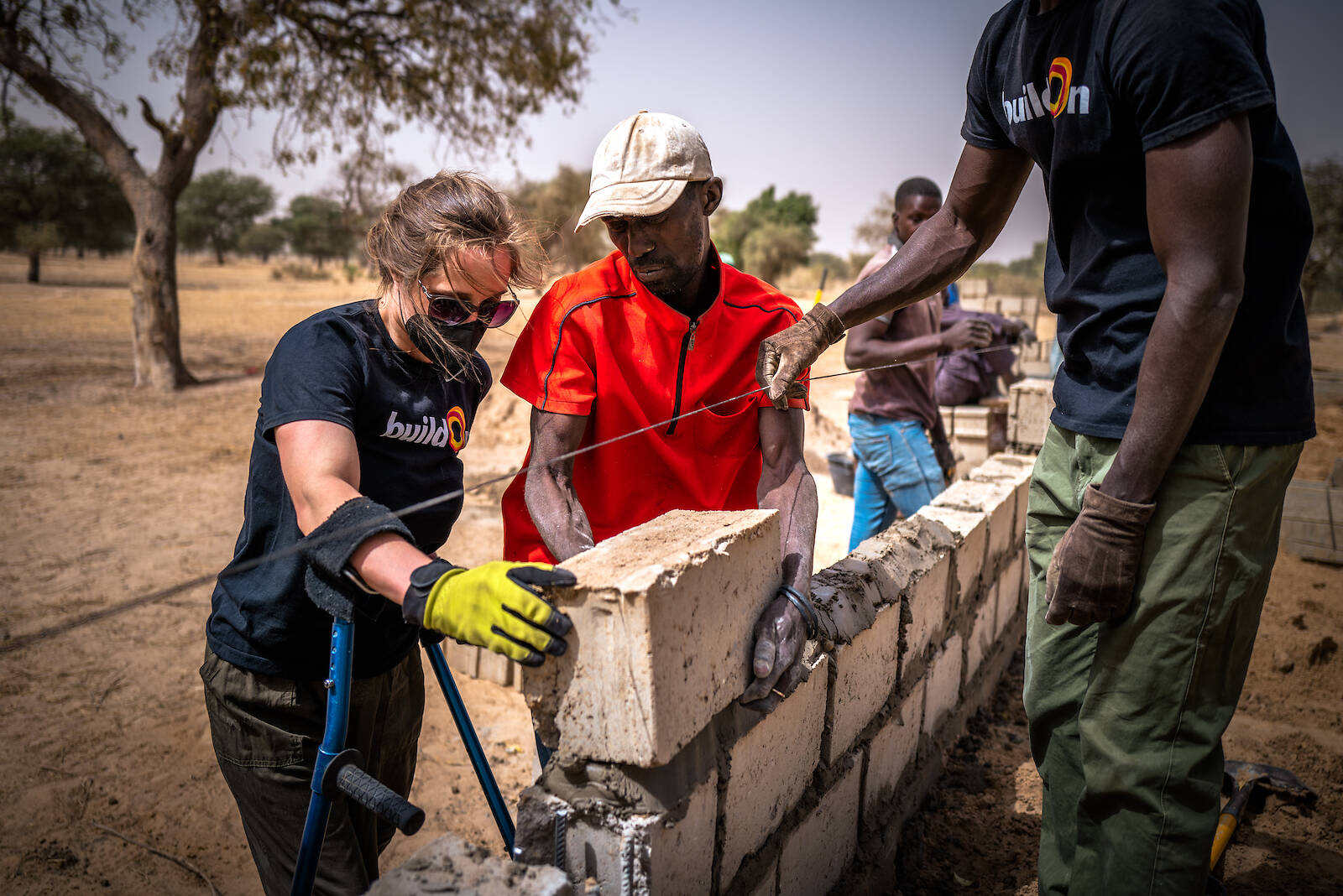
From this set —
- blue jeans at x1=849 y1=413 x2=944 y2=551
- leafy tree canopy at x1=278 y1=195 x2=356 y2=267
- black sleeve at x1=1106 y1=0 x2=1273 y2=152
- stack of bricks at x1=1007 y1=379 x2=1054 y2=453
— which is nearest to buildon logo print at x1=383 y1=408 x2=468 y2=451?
black sleeve at x1=1106 y1=0 x2=1273 y2=152

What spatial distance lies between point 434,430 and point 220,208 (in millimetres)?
63816

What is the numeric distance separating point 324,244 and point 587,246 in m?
35.0

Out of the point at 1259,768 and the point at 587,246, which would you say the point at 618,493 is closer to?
the point at 1259,768

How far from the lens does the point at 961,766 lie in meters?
3.41

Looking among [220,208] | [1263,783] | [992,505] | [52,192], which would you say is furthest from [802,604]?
[220,208]

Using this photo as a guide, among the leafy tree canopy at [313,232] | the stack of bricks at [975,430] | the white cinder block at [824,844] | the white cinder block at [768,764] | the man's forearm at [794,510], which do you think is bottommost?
the white cinder block at [824,844]

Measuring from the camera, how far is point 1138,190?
154cm

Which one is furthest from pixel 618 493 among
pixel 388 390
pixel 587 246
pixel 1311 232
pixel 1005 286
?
pixel 1005 286

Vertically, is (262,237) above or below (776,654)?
above

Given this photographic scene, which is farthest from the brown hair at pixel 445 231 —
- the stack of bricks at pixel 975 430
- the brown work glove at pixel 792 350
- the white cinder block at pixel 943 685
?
the stack of bricks at pixel 975 430

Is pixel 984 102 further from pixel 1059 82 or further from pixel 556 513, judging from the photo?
pixel 556 513

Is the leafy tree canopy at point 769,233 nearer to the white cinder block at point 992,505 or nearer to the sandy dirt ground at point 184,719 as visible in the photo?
the sandy dirt ground at point 184,719

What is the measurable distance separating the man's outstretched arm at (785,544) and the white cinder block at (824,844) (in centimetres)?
50

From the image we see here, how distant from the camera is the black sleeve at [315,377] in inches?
70.3
